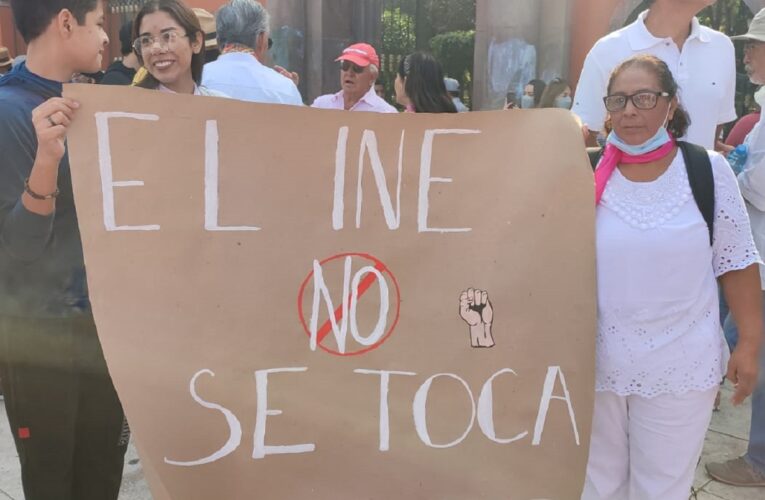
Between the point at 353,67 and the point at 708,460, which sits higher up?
the point at 353,67

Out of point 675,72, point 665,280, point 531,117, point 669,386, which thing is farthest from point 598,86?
point 669,386

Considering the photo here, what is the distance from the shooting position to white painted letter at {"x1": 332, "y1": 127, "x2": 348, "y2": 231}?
1.82 m

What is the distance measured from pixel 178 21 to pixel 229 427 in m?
1.19

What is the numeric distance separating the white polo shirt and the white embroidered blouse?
751mm

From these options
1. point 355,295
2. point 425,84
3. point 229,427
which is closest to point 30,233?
point 229,427

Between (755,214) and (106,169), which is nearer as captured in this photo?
(106,169)

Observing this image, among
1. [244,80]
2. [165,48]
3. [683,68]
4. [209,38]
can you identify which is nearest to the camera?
[165,48]

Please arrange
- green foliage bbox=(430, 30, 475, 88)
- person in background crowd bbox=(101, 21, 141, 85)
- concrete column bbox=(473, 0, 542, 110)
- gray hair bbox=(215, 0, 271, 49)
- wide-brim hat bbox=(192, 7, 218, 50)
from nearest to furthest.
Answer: gray hair bbox=(215, 0, 271, 49)
wide-brim hat bbox=(192, 7, 218, 50)
person in background crowd bbox=(101, 21, 141, 85)
concrete column bbox=(473, 0, 542, 110)
green foliage bbox=(430, 30, 475, 88)

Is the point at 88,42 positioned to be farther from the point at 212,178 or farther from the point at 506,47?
the point at 506,47

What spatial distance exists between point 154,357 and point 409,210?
2.39ft

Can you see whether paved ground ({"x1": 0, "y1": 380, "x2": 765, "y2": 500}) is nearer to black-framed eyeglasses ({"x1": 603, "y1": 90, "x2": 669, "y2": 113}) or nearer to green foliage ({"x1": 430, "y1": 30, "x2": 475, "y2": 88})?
black-framed eyeglasses ({"x1": 603, "y1": 90, "x2": 669, "y2": 113})

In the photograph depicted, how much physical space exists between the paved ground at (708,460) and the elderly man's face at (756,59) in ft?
5.24

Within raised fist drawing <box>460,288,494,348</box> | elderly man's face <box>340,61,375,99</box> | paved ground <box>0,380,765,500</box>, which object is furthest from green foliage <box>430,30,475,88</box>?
raised fist drawing <box>460,288,494,348</box>

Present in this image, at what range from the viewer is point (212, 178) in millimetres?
1788
